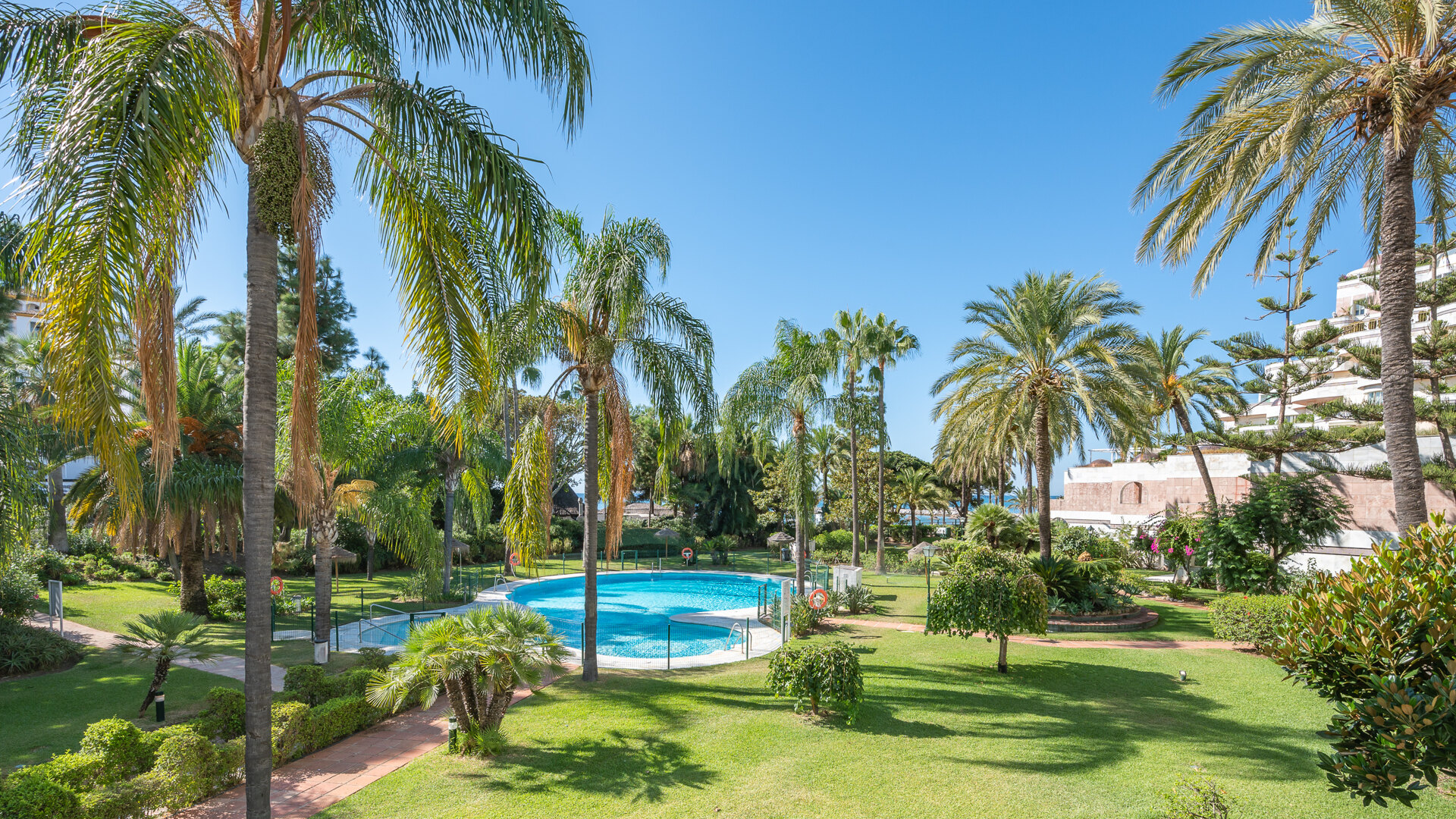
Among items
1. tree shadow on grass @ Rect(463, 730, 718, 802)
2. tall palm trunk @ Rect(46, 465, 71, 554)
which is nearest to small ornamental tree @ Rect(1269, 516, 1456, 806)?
tree shadow on grass @ Rect(463, 730, 718, 802)

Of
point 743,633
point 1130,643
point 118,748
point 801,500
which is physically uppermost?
point 801,500

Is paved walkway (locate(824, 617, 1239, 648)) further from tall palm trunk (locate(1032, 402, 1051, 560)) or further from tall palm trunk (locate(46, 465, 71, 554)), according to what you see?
tall palm trunk (locate(46, 465, 71, 554))

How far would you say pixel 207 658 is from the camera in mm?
9836

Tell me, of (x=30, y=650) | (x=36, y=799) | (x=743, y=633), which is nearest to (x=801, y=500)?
(x=743, y=633)

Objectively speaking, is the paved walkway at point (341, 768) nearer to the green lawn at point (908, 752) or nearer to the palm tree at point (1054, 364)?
the green lawn at point (908, 752)

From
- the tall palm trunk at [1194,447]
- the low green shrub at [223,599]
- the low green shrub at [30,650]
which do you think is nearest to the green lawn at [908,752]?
the low green shrub at [30,650]

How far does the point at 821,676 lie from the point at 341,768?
19.9ft

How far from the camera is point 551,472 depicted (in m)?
12.1

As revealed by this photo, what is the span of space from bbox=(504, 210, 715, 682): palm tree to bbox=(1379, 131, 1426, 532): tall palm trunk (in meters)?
9.75

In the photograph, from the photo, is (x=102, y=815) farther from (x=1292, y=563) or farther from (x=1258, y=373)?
(x=1258, y=373)

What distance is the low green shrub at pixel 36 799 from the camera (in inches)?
212

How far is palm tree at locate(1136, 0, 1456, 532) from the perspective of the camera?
8344 millimetres

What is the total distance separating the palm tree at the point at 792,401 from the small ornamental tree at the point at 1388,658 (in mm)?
14301

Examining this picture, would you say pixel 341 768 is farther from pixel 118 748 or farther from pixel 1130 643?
pixel 1130 643
